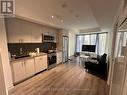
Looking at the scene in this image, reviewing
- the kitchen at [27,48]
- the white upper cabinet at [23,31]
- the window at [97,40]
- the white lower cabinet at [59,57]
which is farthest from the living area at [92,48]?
the white upper cabinet at [23,31]

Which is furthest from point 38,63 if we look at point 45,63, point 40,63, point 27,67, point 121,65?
point 121,65

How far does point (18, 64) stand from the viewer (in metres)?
2.63

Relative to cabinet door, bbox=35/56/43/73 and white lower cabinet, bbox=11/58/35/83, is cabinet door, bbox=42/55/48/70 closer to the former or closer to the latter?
cabinet door, bbox=35/56/43/73

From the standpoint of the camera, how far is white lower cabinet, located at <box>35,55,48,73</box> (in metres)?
3.37

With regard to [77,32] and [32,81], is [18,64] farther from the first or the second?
[77,32]

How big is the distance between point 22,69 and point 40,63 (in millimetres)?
A: 886

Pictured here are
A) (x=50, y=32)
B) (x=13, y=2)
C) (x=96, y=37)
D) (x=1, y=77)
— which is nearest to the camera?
(x=1, y=77)

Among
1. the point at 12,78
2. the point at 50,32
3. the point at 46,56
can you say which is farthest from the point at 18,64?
the point at 50,32

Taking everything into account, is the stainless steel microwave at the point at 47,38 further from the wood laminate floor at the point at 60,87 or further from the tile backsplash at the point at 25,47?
the wood laminate floor at the point at 60,87

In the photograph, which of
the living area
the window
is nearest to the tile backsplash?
the living area

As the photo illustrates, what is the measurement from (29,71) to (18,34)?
59.5 inches

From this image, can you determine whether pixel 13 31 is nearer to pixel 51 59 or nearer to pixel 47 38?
pixel 47 38

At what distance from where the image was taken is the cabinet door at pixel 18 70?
8.30 feet

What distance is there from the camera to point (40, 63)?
11.6ft
